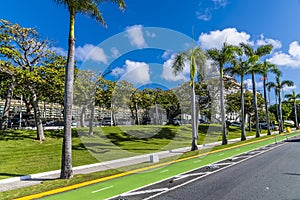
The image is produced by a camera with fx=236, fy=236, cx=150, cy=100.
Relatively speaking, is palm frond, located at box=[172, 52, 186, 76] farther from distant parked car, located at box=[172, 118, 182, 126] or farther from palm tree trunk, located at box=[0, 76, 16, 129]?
distant parked car, located at box=[172, 118, 182, 126]

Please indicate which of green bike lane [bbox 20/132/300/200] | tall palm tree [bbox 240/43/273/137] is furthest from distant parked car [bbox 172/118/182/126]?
green bike lane [bbox 20/132/300/200]

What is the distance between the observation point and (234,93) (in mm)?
44000

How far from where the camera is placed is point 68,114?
959 cm

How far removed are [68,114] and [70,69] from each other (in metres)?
1.91

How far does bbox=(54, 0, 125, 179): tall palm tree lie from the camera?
A: 9.30 meters

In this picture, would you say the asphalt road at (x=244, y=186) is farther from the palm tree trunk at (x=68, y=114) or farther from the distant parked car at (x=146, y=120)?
the distant parked car at (x=146, y=120)

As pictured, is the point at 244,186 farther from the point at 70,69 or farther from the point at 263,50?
the point at 263,50

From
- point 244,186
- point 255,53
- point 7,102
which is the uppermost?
point 255,53

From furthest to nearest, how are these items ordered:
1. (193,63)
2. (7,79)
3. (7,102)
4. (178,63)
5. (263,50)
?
(263,50) < (7,79) < (7,102) < (178,63) < (193,63)

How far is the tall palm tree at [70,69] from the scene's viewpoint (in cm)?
930

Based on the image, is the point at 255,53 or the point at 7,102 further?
the point at 255,53

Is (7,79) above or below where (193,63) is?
below

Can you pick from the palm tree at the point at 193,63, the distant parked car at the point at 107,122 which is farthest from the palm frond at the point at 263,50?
the distant parked car at the point at 107,122

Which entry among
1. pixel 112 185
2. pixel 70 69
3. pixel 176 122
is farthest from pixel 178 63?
pixel 176 122
